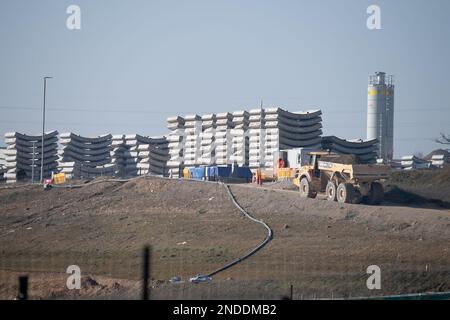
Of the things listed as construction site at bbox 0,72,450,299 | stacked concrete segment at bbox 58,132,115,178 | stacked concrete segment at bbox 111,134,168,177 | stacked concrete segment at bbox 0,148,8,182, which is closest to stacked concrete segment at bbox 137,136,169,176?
stacked concrete segment at bbox 111,134,168,177

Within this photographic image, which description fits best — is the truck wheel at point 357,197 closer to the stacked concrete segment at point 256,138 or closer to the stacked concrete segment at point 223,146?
the stacked concrete segment at point 256,138

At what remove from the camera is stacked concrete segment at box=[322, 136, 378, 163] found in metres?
63.9

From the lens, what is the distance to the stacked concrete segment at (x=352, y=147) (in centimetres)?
6394

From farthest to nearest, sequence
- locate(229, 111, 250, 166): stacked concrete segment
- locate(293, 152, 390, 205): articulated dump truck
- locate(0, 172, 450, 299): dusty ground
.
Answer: locate(229, 111, 250, 166): stacked concrete segment
locate(293, 152, 390, 205): articulated dump truck
locate(0, 172, 450, 299): dusty ground

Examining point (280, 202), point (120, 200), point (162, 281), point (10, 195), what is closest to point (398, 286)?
point (162, 281)

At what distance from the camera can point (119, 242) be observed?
3262 cm

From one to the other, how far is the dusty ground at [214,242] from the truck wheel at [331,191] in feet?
2.31

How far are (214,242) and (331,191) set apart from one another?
992 cm

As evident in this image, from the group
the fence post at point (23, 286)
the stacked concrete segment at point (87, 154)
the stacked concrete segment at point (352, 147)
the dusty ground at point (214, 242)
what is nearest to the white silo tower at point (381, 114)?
the stacked concrete segment at point (352, 147)

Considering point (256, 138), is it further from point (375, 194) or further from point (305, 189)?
point (375, 194)

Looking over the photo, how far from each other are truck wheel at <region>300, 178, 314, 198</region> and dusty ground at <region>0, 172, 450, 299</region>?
0.82m

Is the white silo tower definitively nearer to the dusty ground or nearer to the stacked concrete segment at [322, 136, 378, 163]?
the stacked concrete segment at [322, 136, 378, 163]

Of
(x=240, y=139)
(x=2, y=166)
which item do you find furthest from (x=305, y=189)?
(x=2, y=166)

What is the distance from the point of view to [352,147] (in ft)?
211
